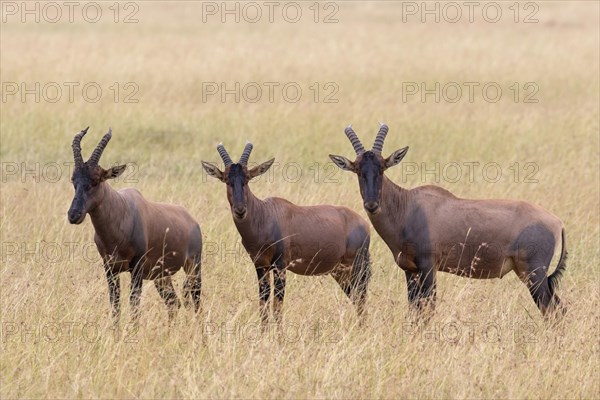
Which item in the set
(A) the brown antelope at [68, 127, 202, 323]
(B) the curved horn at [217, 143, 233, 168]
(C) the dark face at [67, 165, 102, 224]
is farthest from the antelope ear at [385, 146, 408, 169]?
(C) the dark face at [67, 165, 102, 224]

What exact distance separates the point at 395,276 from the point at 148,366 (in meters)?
3.66

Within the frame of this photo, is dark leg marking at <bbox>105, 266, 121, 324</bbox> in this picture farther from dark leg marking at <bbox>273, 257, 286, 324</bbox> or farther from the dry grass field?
dark leg marking at <bbox>273, 257, 286, 324</bbox>

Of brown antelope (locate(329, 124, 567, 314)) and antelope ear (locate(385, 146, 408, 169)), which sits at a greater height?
antelope ear (locate(385, 146, 408, 169))

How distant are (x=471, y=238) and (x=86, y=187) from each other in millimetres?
3069

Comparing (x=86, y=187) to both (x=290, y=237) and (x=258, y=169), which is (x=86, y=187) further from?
(x=290, y=237)

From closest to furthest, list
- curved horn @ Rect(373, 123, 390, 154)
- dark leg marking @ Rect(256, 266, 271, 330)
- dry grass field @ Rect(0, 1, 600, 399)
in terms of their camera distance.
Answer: dry grass field @ Rect(0, 1, 600, 399) → dark leg marking @ Rect(256, 266, 271, 330) → curved horn @ Rect(373, 123, 390, 154)

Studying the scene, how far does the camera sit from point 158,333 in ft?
24.9

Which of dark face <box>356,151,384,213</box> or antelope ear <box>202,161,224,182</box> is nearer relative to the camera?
dark face <box>356,151,384,213</box>

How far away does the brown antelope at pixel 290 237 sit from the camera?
8.59m

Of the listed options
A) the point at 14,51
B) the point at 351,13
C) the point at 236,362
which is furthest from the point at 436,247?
the point at 351,13

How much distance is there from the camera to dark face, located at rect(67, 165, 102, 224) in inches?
327

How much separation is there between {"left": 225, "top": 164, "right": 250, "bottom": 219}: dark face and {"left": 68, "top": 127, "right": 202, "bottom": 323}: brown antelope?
2.45 feet

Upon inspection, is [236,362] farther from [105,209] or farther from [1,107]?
[1,107]

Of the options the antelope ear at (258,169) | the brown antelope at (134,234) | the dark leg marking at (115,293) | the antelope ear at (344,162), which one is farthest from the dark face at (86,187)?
the antelope ear at (344,162)
